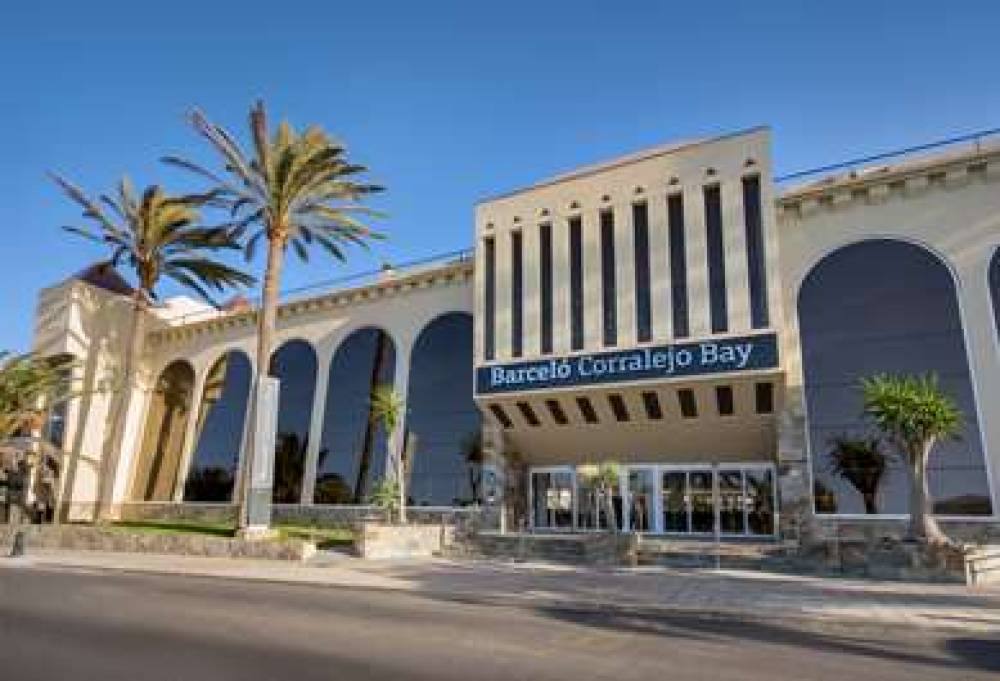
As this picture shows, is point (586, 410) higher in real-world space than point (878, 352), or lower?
lower

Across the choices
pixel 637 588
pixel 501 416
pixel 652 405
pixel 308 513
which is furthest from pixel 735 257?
pixel 308 513

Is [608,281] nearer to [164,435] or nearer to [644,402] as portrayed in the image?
[644,402]

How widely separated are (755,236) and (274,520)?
2524 centimetres

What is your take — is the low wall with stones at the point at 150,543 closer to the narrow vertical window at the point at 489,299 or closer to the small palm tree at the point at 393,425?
the small palm tree at the point at 393,425

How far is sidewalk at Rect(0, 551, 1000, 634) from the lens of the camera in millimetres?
12422

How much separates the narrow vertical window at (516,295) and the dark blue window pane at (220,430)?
18151 millimetres

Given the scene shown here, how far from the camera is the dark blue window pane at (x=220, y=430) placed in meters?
37.9

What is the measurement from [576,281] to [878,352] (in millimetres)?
11079

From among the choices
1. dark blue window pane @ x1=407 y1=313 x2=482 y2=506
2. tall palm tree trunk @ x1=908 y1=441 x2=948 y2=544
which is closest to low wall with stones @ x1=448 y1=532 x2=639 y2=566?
dark blue window pane @ x1=407 y1=313 x2=482 y2=506

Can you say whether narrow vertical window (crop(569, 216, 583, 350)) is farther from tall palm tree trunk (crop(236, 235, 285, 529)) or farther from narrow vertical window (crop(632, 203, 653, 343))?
tall palm tree trunk (crop(236, 235, 285, 529))

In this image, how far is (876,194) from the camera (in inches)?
945

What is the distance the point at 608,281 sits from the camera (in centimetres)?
2745

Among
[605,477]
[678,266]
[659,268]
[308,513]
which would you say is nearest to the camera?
[605,477]

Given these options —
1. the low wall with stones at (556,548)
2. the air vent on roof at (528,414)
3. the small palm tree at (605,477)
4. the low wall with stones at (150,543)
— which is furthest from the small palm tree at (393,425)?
the small palm tree at (605,477)
